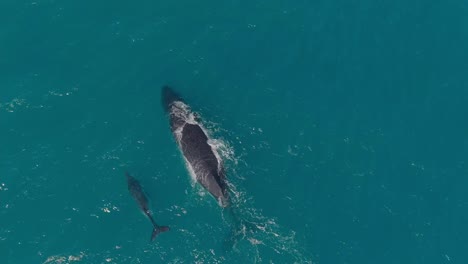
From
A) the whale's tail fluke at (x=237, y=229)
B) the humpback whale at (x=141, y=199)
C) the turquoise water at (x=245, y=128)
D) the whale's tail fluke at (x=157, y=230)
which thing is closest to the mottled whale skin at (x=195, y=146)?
the turquoise water at (x=245, y=128)

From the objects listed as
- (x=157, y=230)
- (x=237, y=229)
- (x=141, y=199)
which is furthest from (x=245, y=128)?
(x=157, y=230)

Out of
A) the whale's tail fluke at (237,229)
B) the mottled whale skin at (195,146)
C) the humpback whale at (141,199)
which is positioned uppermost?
the mottled whale skin at (195,146)

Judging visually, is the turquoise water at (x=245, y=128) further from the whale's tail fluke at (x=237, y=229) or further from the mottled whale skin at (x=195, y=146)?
the mottled whale skin at (x=195, y=146)

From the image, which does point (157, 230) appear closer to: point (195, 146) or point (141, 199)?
point (141, 199)

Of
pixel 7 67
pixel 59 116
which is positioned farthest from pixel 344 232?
pixel 7 67

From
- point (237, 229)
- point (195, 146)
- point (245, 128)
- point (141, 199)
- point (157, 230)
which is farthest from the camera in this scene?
point (245, 128)

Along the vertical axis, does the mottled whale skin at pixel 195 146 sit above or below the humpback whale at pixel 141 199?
above
